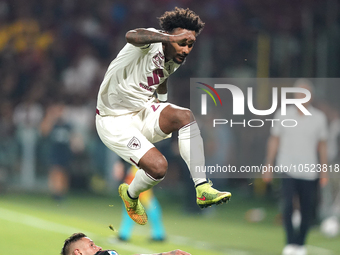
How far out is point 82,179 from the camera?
1255 centimetres

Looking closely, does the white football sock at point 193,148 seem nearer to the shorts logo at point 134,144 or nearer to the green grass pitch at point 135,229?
the shorts logo at point 134,144

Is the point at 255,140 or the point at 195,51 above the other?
the point at 195,51

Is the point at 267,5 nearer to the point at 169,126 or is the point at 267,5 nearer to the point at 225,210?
the point at 225,210

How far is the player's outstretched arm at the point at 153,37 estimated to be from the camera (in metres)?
4.32

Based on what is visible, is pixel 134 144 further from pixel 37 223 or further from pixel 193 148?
pixel 37 223

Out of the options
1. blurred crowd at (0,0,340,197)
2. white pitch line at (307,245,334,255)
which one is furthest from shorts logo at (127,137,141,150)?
blurred crowd at (0,0,340,197)

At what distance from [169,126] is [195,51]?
26.5ft

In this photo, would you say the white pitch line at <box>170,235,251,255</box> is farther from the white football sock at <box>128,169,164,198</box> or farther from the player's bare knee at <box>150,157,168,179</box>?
the player's bare knee at <box>150,157,168,179</box>

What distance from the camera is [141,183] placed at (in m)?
4.99

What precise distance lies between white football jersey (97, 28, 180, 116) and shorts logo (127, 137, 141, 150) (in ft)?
1.01

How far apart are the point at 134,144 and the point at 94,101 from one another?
8.39 m

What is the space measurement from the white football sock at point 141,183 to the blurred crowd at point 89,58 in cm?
632

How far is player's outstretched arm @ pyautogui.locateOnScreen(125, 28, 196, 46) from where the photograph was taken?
14.2 feet

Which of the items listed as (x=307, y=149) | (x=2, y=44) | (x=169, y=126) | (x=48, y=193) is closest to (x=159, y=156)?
(x=169, y=126)
